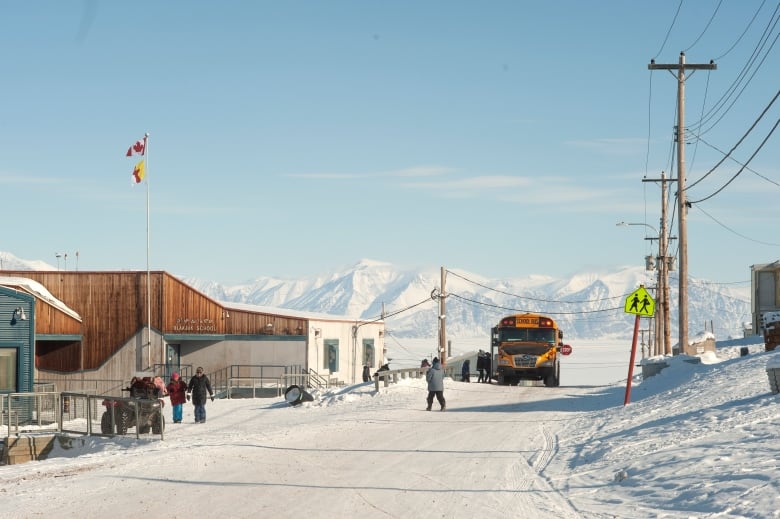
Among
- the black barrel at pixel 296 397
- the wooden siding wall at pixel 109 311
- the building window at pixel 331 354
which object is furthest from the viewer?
the building window at pixel 331 354

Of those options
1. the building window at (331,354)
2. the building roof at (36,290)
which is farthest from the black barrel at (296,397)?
the building window at (331,354)

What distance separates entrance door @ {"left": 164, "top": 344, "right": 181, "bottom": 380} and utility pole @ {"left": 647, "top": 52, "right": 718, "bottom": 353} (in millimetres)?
26483

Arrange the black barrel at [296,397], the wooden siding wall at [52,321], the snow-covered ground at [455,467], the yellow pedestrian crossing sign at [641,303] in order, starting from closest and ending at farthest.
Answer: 1. the snow-covered ground at [455,467]
2. the yellow pedestrian crossing sign at [641,303]
3. the black barrel at [296,397]
4. the wooden siding wall at [52,321]

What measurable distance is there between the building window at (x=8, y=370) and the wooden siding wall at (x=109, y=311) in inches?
465

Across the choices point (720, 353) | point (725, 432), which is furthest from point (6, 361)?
point (720, 353)

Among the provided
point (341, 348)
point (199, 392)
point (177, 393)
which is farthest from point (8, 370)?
point (341, 348)

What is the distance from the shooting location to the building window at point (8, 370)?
38.9 meters

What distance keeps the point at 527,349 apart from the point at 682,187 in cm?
1372

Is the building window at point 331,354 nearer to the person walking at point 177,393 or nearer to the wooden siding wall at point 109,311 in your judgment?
the wooden siding wall at point 109,311

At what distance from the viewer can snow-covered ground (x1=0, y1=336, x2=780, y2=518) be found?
13594 mm

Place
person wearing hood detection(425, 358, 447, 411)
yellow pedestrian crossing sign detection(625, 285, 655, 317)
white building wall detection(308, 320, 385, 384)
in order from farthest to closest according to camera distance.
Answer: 1. white building wall detection(308, 320, 385, 384)
2. person wearing hood detection(425, 358, 447, 411)
3. yellow pedestrian crossing sign detection(625, 285, 655, 317)

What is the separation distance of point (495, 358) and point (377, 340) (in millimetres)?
15740

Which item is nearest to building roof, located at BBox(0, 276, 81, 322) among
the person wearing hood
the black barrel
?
the black barrel

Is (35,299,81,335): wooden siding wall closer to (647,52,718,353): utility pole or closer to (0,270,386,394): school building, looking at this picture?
(0,270,386,394): school building
